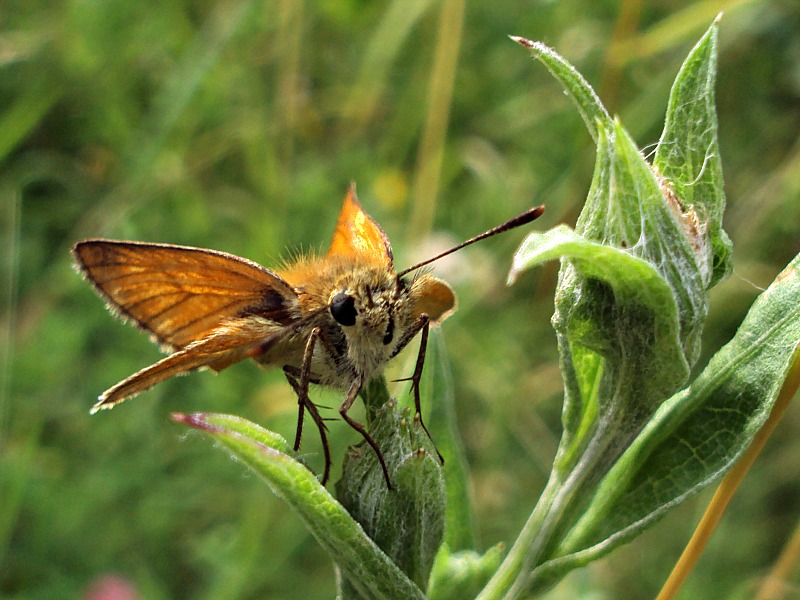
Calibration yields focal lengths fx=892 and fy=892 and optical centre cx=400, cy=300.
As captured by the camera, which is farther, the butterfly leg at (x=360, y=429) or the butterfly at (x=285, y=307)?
the butterfly at (x=285, y=307)

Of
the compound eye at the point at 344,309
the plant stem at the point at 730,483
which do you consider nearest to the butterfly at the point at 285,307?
the compound eye at the point at 344,309

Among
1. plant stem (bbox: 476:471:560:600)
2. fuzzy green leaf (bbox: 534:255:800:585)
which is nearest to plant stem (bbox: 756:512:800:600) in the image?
fuzzy green leaf (bbox: 534:255:800:585)

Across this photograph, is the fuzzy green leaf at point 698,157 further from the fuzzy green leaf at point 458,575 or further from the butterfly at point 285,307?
the fuzzy green leaf at point 458,575

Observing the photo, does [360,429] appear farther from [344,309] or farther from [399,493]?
[344,309]

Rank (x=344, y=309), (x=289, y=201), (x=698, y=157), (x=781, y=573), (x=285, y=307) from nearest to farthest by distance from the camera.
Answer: (x=698, y=157) → (x=344, y=309) → (x=285, y=307) → (x=781, y=573) → (x=289, y=201)

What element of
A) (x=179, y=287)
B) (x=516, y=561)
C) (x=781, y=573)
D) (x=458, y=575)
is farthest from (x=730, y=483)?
(x=179, y=287)
